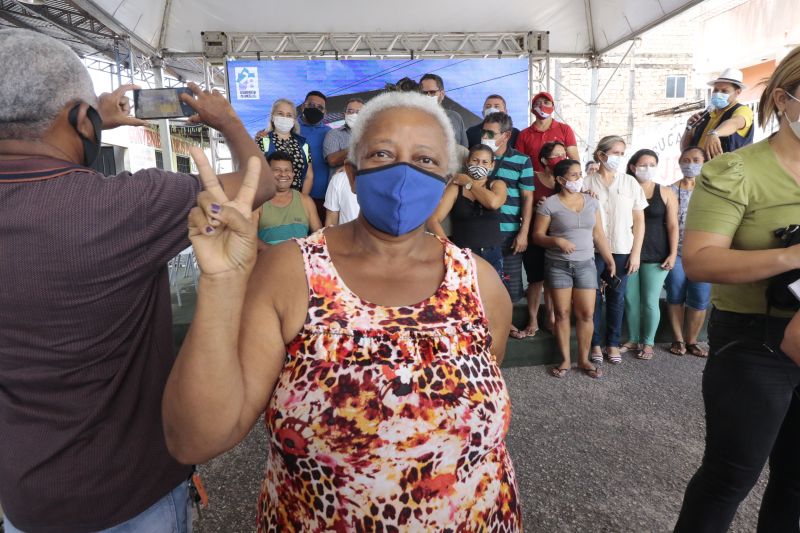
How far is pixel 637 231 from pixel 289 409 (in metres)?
4.07

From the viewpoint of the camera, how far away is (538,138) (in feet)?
16.0

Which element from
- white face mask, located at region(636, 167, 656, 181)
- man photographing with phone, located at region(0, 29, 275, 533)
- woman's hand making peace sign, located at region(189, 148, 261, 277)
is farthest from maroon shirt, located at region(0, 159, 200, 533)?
white face mask, located at region(636, 167, 656, 181)

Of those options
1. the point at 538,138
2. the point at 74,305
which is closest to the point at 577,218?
the point at 538,138

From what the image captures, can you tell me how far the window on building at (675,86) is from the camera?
15601 millimetres

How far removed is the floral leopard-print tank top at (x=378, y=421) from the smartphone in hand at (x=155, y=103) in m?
0.70

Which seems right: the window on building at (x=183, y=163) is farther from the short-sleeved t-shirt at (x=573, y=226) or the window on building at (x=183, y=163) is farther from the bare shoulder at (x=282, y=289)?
the bare shoulder at (x=282, y=289)

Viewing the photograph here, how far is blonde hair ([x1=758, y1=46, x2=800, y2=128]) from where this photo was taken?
1497 millimetres

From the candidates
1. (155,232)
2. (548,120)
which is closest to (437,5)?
(548,120)

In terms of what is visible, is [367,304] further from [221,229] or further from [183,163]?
[183,163]

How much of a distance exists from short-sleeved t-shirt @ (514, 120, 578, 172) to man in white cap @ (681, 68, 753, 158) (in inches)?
47.9

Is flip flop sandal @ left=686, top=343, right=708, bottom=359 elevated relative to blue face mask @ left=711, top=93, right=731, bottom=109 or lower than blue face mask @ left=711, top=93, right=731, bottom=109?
lower

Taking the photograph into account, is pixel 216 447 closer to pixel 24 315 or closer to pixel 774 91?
pixel 24 315

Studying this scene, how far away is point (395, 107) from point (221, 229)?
0.65m

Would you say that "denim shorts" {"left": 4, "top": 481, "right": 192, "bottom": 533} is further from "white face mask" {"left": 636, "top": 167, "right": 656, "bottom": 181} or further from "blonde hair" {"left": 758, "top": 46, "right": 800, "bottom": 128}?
"white face mask" {"left": 636, "top": 167, "right": 656, "bottom": 181}
